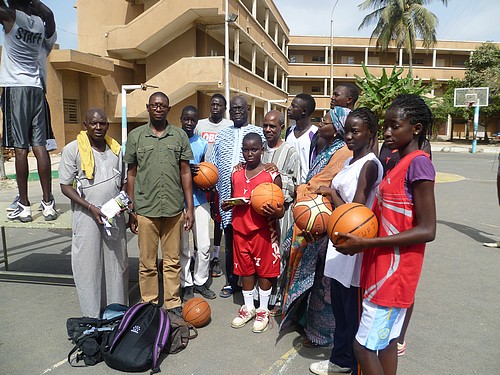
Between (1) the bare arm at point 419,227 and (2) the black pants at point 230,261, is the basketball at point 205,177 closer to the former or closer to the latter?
(2) the black pants at point 230,261

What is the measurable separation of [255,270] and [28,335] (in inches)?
87.5

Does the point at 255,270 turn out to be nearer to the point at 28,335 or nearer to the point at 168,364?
the point at 168,364

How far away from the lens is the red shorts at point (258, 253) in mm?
3822

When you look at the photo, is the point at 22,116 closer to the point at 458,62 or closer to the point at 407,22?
the point at 407,22

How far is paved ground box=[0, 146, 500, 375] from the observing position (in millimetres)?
3248

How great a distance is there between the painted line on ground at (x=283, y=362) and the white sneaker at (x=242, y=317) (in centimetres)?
61

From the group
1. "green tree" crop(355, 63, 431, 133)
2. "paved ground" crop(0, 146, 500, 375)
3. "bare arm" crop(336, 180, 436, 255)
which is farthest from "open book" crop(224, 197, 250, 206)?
"green tree" crop(355, 63, 431, 133)

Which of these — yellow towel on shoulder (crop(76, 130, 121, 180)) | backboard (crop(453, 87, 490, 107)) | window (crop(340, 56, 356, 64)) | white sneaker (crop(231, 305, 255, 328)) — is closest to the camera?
yellow towel on shoulder (crop(76, 130, 121, 180))

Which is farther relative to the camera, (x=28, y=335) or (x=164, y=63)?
(x=164, y=63)

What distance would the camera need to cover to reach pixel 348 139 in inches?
111

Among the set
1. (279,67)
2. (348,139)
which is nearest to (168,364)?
(348,139)

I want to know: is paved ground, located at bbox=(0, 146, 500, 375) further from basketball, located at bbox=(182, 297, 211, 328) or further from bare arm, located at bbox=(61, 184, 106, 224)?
bare arm, located at bbox=(61, 184, 106, 224)

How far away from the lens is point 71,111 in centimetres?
1980

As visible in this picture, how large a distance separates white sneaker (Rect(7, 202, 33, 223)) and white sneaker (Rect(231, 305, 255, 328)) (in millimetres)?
2612
